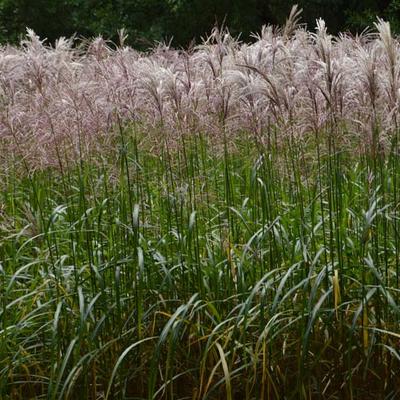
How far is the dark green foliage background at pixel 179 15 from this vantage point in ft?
51.8

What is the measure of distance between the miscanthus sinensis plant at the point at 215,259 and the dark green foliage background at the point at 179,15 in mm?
10435

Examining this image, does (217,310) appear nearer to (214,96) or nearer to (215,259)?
(215,259)

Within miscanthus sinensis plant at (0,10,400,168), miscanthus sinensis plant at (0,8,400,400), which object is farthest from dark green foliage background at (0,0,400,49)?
miscanthus sinensis plant at (0,8,400,400)

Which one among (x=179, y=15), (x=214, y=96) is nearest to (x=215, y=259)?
(x=214, y=96)

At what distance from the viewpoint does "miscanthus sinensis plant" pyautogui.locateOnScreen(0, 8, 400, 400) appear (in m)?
3.96

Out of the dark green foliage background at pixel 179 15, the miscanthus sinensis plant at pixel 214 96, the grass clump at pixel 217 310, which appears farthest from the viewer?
the dark green foliage background at pixel 179 15

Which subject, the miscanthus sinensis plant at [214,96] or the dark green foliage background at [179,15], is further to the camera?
the dark green foliage background at [179,15]

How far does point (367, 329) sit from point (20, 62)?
97.3 inches

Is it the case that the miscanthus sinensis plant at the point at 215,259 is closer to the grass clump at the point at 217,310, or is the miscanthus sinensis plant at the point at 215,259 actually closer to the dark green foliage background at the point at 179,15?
the grass clump at the point at 217,310

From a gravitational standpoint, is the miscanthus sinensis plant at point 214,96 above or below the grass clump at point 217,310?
above

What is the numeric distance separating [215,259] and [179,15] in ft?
41.1

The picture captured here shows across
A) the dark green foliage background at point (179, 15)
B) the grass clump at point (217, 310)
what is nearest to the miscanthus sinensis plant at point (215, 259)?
the grass clump at point (217, 310)

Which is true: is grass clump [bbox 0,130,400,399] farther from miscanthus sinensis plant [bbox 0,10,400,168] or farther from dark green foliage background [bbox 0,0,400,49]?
dark green foliage background [bbox 0,0,400,49]

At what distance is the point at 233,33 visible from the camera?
16.2 m
